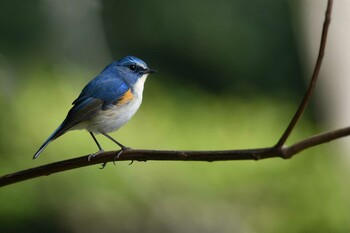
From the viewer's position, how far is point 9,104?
348cm

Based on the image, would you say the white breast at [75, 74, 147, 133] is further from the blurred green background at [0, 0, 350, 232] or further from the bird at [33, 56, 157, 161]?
the blurred green background at [0, 0, 350, 232]

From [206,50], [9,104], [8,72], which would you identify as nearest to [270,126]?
[9,104]

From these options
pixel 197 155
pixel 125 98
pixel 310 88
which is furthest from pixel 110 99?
pixel 310 88

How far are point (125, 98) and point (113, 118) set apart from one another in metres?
0.08

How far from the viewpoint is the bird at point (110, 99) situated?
82.6 inches

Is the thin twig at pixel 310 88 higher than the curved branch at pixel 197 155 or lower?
higher

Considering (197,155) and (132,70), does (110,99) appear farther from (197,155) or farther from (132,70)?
(197,155)

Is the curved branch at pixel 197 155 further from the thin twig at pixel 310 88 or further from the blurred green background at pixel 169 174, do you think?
the blurred green background at pixel 169 174

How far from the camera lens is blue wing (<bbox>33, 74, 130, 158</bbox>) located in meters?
2.04

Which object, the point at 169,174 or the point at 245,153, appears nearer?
the point at 245,153

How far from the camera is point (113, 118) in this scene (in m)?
2.17

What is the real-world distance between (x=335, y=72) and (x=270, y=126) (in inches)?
69.1

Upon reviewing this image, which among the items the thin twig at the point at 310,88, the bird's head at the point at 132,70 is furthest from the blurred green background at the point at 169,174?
the thin twig at the point at 310,88

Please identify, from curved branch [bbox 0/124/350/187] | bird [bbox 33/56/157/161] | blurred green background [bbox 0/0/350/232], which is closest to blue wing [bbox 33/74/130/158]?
bird [bbox 33/56/157/161]
